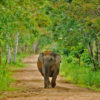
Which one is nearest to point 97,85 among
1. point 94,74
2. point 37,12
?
point 94,74

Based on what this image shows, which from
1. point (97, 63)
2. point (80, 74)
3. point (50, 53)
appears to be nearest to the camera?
point (50, 53)

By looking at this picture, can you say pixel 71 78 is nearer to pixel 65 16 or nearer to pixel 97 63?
pixel 97 63

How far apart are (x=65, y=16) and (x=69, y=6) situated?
49 centimetres

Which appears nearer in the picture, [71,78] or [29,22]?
[29,22]

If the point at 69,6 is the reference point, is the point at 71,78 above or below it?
below

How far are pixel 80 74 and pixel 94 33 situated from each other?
2904 mm

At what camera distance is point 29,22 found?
11.1 metres

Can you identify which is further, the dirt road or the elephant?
the elephant

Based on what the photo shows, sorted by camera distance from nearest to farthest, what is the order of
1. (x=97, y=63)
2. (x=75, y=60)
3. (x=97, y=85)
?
(x=97, y=85), (x=97, y=63), (x=75, y=60)

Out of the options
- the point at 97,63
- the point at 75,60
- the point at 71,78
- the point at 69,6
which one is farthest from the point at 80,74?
the point at 75,60

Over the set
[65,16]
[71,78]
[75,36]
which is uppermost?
[65,16]

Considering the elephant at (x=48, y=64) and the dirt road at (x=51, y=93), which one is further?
the elephant at (x=48, y=64)

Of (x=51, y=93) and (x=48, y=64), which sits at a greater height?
(x=48, y=64)

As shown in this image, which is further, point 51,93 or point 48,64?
point 48,64
